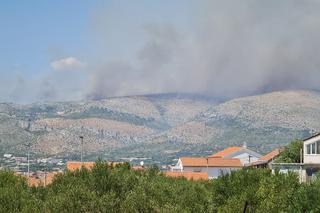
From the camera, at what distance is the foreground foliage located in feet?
143

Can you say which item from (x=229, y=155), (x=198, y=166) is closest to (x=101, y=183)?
(x=198, y=166)

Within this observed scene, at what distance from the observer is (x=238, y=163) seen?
138875mm

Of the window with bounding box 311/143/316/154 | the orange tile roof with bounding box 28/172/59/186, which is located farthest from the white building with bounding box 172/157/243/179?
the window with bounding box 311/143/316/154

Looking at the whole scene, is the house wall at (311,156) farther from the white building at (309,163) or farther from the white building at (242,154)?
the white building at (242,154)

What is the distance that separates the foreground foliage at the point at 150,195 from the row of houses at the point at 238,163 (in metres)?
22.8

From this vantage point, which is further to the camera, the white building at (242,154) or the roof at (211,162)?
the white building at (242,154)

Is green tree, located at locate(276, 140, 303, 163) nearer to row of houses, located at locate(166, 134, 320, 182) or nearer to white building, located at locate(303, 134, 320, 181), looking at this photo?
row of houses, located at locate(166, 134, 320, 182)

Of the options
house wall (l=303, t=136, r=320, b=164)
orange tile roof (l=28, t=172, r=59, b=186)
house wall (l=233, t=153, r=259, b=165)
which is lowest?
orange tile roof (l=28, t=172, r=59, b=186)

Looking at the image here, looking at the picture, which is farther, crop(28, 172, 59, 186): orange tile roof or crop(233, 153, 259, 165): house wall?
crop(233, 153, 259, 165): house wall

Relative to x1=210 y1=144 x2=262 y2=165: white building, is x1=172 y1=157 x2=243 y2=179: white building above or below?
below

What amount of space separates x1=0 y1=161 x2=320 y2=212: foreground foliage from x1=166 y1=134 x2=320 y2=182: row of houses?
74.9ft

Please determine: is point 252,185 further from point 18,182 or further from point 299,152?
point 299,152

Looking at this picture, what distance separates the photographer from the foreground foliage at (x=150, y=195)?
143 feet

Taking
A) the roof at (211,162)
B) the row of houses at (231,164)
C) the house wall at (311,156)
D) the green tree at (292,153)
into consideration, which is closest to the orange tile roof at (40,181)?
the row of houses at (231,164)
